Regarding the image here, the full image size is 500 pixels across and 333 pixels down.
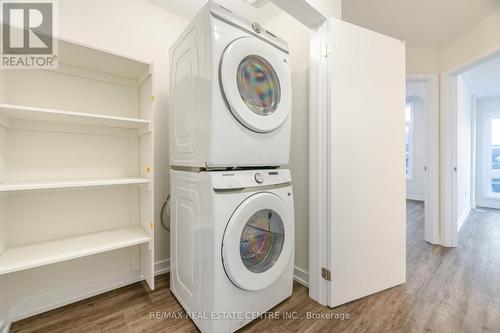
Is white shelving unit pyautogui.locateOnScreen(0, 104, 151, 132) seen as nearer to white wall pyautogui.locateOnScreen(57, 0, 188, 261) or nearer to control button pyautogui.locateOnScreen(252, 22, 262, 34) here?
white wall pyautogui.locateOnScreen(57, 0, 188, 261)

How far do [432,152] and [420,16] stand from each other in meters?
1.53

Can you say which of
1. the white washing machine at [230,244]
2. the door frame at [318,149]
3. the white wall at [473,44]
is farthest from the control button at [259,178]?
the white wall at [473,44]

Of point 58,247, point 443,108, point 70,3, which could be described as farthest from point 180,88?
point 443,108

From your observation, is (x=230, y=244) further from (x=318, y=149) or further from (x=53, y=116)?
(x=53, y=116)

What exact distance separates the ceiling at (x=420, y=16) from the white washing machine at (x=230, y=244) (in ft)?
6.30

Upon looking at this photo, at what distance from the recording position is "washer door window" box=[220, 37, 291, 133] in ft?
3.85

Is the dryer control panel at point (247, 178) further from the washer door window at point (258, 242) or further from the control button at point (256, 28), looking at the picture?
the control button at point (256, 28)

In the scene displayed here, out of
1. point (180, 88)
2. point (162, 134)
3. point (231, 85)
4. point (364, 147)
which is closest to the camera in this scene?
point (231, 85)

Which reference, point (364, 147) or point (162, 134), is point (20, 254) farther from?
point (364, 147)

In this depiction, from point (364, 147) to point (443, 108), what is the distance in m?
1.89

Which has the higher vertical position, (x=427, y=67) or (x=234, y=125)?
(x=427, y=67)

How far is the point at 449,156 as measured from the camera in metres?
2.59

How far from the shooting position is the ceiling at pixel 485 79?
312 centimetres

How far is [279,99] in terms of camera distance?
141 centimetres
